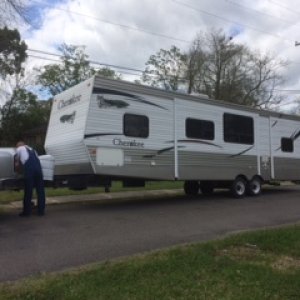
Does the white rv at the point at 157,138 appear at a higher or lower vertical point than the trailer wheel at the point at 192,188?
higher

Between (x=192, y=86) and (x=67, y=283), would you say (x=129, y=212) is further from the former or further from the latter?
(x=192, y=86)

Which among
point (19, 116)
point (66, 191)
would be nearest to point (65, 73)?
point (19, 116)

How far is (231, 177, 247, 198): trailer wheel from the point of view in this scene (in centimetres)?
1611

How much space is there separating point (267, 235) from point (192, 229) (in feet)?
6.12

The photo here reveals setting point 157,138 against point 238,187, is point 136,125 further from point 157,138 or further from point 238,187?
point 238,187

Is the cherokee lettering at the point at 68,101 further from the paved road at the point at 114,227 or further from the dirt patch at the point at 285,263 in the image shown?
the dirt patch at the point at 285,263

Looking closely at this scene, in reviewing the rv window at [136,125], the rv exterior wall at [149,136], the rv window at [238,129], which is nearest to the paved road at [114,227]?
the rv exterior wall at [149,136]

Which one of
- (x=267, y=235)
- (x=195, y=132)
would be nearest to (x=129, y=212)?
(x=195, y=132)

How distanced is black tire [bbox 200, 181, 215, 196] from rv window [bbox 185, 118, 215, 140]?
257 cm

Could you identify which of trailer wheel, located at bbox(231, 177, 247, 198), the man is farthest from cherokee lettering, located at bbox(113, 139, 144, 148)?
trailer wheel, located at bbox(231, 177, 247, 198)

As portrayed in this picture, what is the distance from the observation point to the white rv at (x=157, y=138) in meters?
12.3

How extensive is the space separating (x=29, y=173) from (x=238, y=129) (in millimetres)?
7800

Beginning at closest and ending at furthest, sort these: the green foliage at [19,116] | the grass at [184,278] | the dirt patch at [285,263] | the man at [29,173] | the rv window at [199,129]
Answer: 1. the grass at [184,278]
2. the dirt patch at [285,263]
3. the man at [29,173]
4. the rv window at [199,129]
5. the green foliage at [19,116]

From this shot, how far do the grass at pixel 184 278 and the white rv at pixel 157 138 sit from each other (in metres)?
5.45
